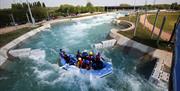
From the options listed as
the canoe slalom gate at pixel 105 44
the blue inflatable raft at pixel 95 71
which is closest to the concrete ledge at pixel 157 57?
the canoe slalom gate at pixel 105 44

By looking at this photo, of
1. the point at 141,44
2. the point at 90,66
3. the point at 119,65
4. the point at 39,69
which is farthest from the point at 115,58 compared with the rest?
the point at 39,69

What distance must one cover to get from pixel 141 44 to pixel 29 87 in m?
12.5

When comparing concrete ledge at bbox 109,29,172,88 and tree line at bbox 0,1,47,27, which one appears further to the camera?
tree line at bbox 0,1,47,27

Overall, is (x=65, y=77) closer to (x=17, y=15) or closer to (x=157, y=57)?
(x=157, y=57)

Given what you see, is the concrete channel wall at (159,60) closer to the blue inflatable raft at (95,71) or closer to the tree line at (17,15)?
the blue inflatable raft at (95,71)

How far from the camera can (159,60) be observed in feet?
41.3

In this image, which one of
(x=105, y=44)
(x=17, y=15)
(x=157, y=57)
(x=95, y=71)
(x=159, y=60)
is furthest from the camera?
(x=17, y=15)

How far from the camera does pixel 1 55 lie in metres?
15.5

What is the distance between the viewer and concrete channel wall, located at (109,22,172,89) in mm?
10391

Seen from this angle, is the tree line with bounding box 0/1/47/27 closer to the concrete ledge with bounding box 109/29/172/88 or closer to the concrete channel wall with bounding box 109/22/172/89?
the concrete ledge with bounding box 109/29/172/88

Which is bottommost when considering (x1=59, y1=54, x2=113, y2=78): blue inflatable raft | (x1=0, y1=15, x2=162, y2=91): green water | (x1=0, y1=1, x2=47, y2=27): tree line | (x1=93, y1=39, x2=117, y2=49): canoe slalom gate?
(x1=0, y1=15, x2=162, y2=91): green water

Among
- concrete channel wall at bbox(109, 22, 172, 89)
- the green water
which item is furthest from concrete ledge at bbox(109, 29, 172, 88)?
the green water

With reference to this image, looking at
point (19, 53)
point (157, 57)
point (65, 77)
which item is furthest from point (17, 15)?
point (157, 57)

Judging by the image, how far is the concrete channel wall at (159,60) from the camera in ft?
34.1
